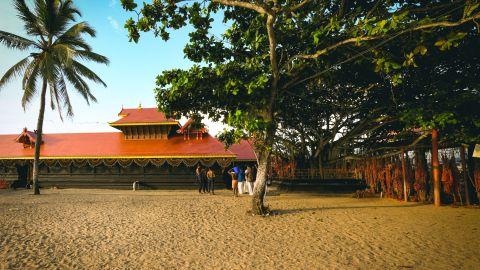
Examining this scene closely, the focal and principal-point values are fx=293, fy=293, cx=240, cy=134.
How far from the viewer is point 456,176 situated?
11.1m

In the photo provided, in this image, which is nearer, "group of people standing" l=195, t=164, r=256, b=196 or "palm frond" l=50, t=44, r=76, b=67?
"palm frond" l=50, t=44, r=76, b=67

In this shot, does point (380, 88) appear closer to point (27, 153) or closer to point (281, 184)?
point (281, 184)

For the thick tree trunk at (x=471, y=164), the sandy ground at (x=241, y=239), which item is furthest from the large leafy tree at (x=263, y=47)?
the thick tree trunk at (x=471, y=164)

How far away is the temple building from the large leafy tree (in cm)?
998

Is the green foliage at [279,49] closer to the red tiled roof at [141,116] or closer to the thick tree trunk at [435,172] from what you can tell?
the thick tree trunk at [435,172]

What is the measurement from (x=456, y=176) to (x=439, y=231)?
16.3ft

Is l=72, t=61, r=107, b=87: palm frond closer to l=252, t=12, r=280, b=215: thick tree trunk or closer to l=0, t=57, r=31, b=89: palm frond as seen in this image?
l=0, t=57, r=31, b=89: palm frond

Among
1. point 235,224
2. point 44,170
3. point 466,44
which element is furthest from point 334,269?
point 44,170

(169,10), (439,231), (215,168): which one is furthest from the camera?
(215,168)

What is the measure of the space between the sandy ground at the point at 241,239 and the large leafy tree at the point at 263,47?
97.5 inches

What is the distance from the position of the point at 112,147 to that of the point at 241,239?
18.1m

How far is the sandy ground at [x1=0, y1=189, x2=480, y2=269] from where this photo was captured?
528 cm

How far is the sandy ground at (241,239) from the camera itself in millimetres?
5277

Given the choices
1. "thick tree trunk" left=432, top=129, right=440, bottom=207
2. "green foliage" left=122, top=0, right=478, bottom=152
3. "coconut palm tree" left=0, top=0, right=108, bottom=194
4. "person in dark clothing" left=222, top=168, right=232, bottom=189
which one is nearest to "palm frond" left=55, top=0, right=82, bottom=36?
"coconut palm tree" left=0, top=0, right=108, bottom=194
